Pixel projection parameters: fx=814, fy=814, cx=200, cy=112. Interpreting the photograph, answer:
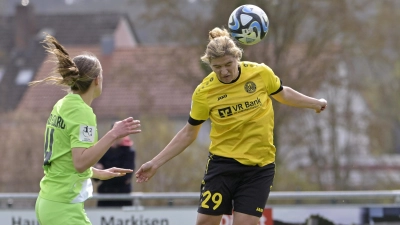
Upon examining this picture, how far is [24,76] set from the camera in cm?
3978

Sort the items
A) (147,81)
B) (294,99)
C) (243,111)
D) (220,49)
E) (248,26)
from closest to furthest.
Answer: (220,49) → (243,111) → (294,99) → (248,26) → (147,81)

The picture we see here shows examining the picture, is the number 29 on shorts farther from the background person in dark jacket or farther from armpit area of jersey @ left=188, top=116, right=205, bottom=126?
the background person in dark jacket

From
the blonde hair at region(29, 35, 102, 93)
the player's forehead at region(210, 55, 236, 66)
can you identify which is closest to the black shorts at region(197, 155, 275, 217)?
the player's forehead at region(210, 55, 236, 66)

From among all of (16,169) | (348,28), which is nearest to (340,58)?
(348,28)

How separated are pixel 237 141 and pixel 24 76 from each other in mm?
34539

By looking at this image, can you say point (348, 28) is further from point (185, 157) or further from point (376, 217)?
point (376, 217)

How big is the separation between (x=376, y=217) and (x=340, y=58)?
17466 millimetres

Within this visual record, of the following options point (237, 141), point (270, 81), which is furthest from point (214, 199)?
point (270, 81)

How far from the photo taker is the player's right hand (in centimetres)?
650

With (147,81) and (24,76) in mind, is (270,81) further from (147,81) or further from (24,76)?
(24,76)

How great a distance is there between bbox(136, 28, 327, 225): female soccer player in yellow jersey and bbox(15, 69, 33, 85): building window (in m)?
33.0

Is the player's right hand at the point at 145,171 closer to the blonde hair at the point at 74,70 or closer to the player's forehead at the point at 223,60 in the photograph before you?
the player's forehead at the point at 223,60

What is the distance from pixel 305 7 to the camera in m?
24.5

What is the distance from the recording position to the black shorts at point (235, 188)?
21.2 ft
